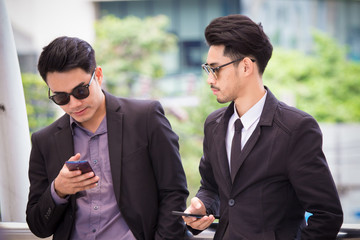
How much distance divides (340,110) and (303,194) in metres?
12.7

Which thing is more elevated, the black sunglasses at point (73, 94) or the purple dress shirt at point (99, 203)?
the black sunglasses at point (73, 94)

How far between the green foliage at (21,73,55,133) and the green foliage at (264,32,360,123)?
6.09 meters

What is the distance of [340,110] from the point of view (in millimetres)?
14000

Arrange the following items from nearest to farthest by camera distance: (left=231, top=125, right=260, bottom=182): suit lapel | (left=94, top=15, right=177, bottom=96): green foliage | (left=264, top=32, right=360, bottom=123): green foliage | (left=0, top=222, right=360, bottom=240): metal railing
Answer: (left=231, top=125, right=260, bottom=182): suit lapel < (left=0, top=222, right=360, bottom=240): metal railing < (left=264, top=32, right=360, bottom=123): green foliage < (left=94, top=15, right=177, bottom=96): green foliage

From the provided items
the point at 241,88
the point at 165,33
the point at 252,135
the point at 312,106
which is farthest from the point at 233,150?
the point at 165,33

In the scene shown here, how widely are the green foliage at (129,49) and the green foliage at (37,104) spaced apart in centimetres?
233

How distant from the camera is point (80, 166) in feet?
6.93

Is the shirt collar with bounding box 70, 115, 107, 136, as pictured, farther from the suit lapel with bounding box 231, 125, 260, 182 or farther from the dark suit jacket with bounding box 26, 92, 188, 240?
the suit lapel with bounding box 231, 125, 260, 182

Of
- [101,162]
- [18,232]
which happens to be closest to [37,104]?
[18,232]

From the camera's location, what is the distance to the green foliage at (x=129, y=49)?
13.9 metres

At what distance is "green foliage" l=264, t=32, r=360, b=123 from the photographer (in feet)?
45.0

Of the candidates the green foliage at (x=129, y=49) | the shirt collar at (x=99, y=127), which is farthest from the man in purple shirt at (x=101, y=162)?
the green foliage at (x=129, y=49)

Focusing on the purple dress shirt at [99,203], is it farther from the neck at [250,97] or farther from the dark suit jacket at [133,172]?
the neck at [250,97]

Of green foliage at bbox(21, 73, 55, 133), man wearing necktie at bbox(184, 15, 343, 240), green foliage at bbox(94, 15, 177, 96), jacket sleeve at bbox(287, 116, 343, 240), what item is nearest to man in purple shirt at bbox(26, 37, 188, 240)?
man wearing necktie at bbox(184, 15, 343, 240)
